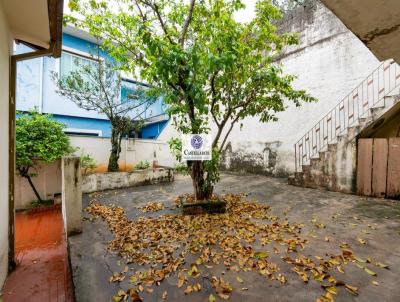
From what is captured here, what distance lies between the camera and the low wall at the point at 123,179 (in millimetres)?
7270

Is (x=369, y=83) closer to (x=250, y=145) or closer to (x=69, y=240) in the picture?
(x=250, y=145)

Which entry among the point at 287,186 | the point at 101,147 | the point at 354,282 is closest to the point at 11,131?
the point at 354,282

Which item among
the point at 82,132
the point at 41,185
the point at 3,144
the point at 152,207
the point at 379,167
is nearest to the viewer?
the point at 3,144

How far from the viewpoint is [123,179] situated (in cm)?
796

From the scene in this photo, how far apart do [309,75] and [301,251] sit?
740 cm

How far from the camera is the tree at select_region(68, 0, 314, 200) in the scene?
3.71 metres

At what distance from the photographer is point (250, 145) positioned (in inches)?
415

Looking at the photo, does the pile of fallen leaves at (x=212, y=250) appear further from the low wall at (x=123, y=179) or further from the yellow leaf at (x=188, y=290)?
the low wall at (x=123, y=179)

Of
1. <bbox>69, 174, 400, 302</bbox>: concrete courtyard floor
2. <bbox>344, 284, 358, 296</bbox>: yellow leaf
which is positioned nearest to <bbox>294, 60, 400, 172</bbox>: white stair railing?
<bbox>69, 174, 400, 302</bbox>: concrete courtyard floor

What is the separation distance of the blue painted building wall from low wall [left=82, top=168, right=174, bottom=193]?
109 inches

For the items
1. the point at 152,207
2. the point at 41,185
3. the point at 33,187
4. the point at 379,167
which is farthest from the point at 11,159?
the point at 379,167

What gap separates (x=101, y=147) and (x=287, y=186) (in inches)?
284

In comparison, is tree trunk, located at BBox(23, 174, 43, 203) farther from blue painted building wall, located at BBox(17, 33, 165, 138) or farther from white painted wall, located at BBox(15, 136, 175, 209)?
blue painted building wall, located at BBox(17, 33, 165, 138)

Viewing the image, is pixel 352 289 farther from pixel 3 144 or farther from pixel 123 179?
pixel 123 179
